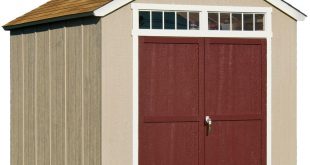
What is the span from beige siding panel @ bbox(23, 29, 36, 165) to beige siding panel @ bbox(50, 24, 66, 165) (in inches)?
34.4

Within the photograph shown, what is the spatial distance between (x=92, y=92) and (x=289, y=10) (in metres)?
3.11

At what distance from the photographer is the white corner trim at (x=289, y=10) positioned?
12.1m

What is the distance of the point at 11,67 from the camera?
14.5 m

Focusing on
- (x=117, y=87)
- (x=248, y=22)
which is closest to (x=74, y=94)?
(x=117, y=87)

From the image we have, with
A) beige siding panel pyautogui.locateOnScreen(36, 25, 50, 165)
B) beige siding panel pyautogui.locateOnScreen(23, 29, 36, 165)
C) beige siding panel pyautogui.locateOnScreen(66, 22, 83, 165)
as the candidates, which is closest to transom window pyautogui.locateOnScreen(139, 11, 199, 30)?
beige siding panel pyautogui.locateOnScreen(66, 22, 83, 165)

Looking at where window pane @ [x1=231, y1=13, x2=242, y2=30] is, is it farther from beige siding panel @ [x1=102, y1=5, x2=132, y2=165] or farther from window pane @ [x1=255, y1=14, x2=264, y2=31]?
beige siding panel @ [x1=102, y1=5, x2=132, y2=165]

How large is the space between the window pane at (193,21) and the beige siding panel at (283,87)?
1177mm

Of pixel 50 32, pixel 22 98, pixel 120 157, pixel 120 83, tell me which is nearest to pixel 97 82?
pixel 120 83

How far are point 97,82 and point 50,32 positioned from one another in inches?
73.5

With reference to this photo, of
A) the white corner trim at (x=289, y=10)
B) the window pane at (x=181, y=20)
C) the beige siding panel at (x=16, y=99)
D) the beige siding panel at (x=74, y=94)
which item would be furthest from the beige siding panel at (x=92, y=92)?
the beige siding panel at (x=16, y=99)

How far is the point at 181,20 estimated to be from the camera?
11.6 meters

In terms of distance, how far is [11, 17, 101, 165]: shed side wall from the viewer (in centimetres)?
1130

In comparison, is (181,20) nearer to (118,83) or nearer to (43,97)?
(118,83)

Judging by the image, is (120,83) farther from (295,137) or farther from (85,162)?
(295,137)
